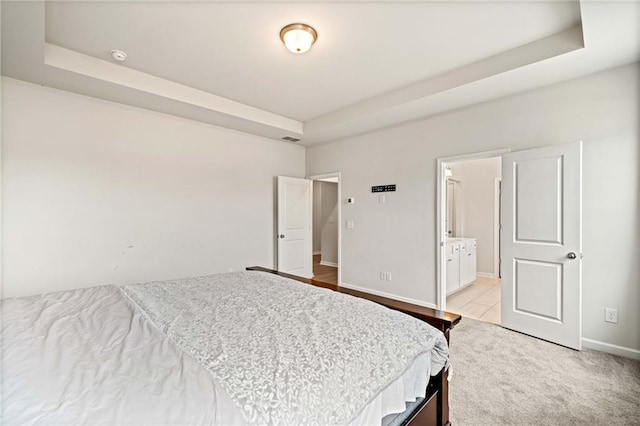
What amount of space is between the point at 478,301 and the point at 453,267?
58cm

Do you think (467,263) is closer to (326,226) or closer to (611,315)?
(611,315)

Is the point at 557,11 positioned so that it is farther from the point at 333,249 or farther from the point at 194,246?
the point at 333,249

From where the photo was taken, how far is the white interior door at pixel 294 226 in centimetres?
493

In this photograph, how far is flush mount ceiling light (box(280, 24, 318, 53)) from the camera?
2234mm

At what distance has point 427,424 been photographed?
4.50 feet

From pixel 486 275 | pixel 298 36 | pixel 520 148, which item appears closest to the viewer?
pixel 298 36

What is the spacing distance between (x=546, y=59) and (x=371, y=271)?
324 cm

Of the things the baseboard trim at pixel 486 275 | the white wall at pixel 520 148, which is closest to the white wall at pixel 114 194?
the white wall at pixel 520 148

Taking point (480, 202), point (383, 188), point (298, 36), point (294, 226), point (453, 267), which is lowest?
point (453, 267)

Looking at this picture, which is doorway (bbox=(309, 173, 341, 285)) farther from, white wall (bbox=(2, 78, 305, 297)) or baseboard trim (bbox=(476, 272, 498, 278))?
baseboard trim (bbox=(476, 272, 498, 278))

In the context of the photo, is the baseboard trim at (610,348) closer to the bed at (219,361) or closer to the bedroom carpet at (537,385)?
the bedroom carpet at (537,385)

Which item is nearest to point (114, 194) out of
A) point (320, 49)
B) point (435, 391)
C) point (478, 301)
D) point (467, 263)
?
point (320, 49)

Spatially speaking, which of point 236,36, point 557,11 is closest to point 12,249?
point 236,36

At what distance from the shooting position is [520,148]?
3.08 m
